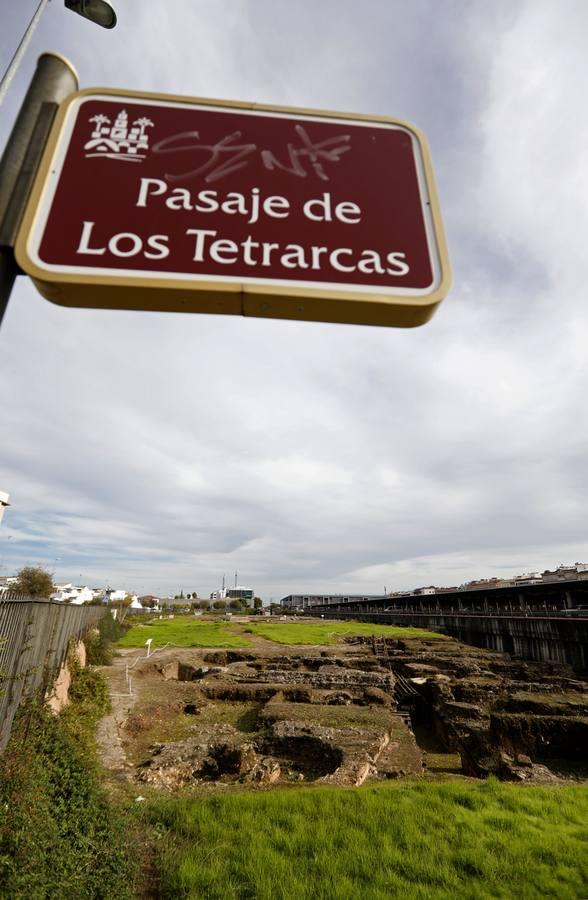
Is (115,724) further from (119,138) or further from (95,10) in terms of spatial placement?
(95,10)

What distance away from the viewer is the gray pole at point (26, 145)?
138cm

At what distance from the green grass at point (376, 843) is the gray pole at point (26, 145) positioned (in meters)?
7.25

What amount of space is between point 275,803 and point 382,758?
4712 millimetres

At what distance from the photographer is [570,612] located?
40.9 meters

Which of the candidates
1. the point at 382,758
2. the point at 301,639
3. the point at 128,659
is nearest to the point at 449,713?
the point at 382,758

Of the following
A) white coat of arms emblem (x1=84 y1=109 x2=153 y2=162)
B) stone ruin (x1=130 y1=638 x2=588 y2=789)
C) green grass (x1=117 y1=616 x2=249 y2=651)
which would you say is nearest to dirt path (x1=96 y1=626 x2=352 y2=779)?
stone ruin (x1=130 y1=638 x2=588 y2=789)

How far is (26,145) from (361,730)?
14.4 meters

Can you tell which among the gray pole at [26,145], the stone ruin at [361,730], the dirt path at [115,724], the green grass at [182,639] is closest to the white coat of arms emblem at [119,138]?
the gray pole at [26,145]

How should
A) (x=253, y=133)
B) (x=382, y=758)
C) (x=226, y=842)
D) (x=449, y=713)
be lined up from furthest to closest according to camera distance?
(x=449, y=713) < (x=382, y=758) < (x=226, y=842) < (x=253, y=133)

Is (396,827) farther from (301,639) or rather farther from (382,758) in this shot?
(301,639)

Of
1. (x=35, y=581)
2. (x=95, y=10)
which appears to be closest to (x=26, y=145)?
(x=95, y=10)

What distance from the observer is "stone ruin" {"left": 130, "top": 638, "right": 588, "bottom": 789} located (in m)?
10.3

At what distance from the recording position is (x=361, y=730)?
12.2 metres

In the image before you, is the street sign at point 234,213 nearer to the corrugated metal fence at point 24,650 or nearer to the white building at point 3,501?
the corrugated metal fence at point 24,650
